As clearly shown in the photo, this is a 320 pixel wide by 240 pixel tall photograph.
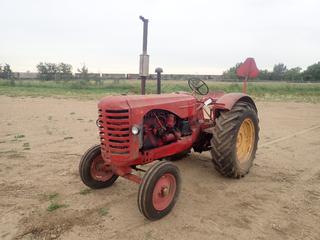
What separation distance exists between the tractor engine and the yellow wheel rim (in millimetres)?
1158

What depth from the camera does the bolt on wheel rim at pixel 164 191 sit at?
13.4 feet

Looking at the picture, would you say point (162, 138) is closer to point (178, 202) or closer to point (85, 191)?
point (178, 202)

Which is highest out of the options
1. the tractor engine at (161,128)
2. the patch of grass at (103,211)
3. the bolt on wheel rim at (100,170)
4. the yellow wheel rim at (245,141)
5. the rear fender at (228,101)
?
the rear fender at (228,101)

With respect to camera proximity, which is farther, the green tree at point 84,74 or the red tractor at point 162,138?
the green tree at point 84,74

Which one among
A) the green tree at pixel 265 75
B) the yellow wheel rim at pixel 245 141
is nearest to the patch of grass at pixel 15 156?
the yellow wheel rim at pixel 245 141

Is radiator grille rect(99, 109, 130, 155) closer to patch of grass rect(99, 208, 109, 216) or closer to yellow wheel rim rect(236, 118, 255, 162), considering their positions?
patch of grass rect(99, 208, 109, 216)

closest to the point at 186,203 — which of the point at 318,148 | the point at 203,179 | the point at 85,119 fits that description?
the point at 203,179

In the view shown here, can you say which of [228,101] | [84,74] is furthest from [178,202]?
[84,74]

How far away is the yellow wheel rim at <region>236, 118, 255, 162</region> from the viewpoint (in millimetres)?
5801

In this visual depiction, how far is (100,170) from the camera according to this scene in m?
4.99

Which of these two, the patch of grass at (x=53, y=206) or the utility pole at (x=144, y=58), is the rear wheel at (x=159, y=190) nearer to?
the patch of grass at (x=53, y=206)

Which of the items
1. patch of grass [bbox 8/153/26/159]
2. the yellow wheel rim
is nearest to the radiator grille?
the yellow wheel rim

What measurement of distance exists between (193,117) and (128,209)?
1.78m

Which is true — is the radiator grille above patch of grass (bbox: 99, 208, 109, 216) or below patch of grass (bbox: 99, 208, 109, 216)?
above
